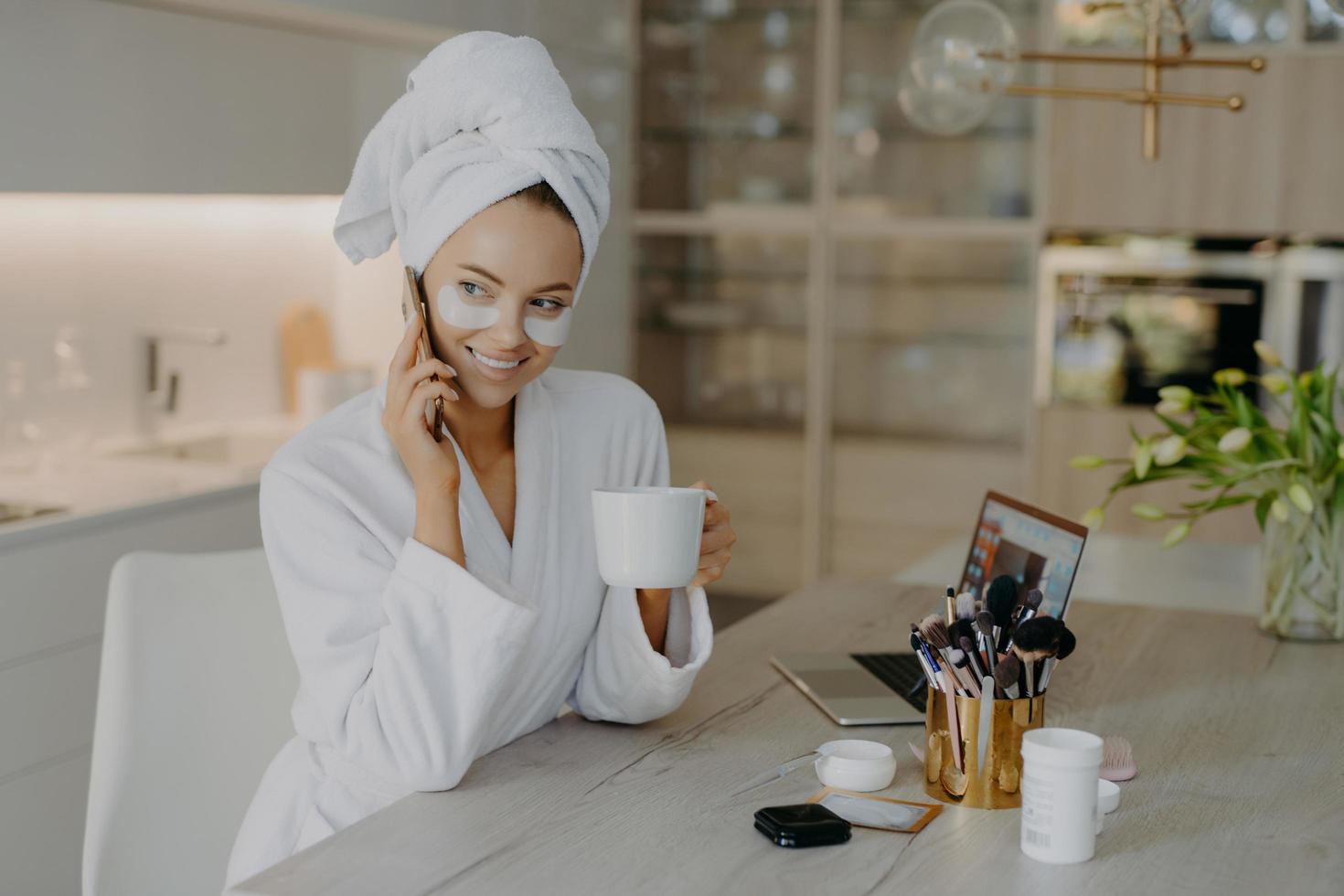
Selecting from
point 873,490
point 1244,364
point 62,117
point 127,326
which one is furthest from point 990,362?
point 62,117

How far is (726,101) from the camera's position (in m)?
5.04

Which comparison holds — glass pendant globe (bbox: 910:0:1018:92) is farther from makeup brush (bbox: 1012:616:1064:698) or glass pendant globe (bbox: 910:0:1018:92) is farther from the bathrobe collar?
makeup brush (bbox: 1012:616:1064:698)

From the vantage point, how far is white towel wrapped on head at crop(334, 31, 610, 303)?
4.81 ft

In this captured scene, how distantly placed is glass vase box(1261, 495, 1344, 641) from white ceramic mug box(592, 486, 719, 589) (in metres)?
1.03

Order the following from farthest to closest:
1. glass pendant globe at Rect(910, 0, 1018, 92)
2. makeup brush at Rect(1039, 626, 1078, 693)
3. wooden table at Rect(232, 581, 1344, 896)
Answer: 1. glass pendant globe at Rect(910, 0, 1018, 92)
2. makeup brush at Rect(1039, 626, 1078, 693)
3. wooden table at Rect(232, 581, 1344, 896)

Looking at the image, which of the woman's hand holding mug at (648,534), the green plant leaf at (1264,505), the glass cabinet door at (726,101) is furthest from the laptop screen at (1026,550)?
the glass cabinet door at (726,101)

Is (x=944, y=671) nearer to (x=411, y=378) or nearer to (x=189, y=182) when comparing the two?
(x=411, y=378)

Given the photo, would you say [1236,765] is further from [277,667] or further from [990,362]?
[990,362]

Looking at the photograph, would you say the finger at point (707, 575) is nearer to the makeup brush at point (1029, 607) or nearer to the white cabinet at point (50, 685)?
the makeup brush at point (1029, 607)

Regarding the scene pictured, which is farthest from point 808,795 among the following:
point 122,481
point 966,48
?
point 122,481

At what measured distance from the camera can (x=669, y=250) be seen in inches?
200

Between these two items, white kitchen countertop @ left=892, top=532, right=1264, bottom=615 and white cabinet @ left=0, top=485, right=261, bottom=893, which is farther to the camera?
white cabinet @ left=0, top=485, right=261, bottom=893

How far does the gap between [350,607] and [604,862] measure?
14.1 inches

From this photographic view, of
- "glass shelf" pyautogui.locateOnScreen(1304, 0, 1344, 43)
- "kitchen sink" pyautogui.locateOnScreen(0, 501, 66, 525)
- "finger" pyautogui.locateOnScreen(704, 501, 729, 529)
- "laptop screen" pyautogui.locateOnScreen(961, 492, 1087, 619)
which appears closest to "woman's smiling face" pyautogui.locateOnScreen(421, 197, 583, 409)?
"finger" pyautogui.locateOnScreen(704, 501, 729, 529)
